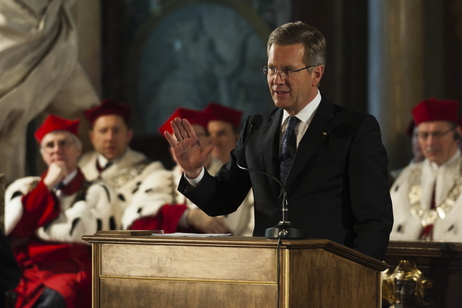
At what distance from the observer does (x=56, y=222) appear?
743cm

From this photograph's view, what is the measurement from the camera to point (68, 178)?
7.71m

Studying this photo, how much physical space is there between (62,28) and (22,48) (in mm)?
488

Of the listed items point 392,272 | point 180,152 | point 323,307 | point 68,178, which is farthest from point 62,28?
point 323,307

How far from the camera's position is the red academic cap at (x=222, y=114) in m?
8.19

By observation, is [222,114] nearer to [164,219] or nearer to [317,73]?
[164,219]

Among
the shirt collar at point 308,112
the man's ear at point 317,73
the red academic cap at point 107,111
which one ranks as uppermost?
the red academic cap at point 107,111

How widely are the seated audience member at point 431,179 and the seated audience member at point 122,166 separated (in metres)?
1.71

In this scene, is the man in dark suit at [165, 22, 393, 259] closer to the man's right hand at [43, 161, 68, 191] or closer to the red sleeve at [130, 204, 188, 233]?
the red sleeve at [130, 204, 188, 233]

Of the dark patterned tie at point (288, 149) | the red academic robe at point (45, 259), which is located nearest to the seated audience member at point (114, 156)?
the red academic robe at point (45, 259)

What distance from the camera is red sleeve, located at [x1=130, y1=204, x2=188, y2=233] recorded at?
7309 millimetres

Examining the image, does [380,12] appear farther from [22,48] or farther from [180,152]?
[180,152]

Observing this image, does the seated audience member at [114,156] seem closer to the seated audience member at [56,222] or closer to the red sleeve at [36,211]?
the seated audience member at [56,222]

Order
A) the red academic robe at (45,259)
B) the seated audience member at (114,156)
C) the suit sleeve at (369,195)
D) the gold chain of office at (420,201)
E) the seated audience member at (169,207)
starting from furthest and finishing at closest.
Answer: the seated audience member at (114,156), the gold chain of office at (420,201), the seated audience member at (169,207), the red academic robe at (45,259), the suit sleeve at (369,195)

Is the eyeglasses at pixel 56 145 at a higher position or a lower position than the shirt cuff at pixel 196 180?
higher
